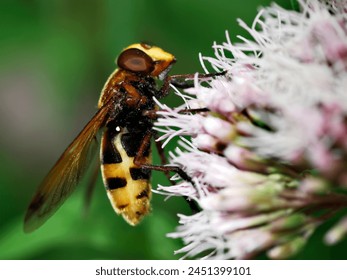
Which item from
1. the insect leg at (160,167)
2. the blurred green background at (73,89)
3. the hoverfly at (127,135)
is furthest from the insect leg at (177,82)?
the blurred green background at (73,89)

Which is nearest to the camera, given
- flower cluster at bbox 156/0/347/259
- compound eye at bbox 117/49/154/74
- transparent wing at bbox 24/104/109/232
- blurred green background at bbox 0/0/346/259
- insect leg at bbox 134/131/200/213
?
flower cluster at bbox 156/0/347/259

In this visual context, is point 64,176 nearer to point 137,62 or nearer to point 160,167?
point 160,167

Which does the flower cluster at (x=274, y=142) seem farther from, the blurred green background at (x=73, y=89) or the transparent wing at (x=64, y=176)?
the blurred green background at (x=73, y=89)

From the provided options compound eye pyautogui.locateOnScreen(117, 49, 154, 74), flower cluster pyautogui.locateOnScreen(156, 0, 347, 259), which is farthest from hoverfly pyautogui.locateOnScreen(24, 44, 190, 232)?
flower cluster pyautogui.locateOnScreen(156, 0, 347, 259)

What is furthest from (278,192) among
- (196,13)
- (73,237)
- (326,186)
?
(196,13)

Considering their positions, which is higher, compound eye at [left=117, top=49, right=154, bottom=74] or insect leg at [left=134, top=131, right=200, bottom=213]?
compound eye at [left=117, top=49, right=154, bottom=74]

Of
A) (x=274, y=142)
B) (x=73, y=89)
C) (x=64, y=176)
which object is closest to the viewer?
(x=274, y=142)

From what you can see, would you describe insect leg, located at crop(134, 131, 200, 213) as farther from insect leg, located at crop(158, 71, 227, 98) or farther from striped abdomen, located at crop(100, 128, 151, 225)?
insect leg, located at crop(158, 71, 227, 98)

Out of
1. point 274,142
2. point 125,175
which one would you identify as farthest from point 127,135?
point 274,142
